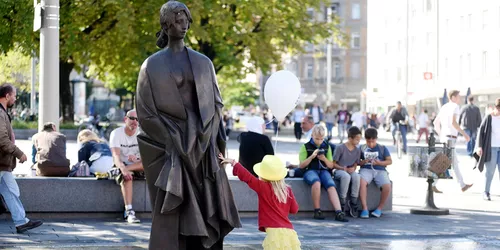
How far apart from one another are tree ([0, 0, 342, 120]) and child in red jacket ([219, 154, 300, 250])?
567 inches

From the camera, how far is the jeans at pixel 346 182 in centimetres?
1337

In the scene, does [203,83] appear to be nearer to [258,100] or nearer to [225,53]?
[225,53]

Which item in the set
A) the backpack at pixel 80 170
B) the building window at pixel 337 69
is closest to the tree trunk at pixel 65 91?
the backpack at pixel 80 170

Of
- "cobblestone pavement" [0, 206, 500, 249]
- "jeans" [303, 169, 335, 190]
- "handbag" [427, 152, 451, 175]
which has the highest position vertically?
"handbag" [427, 152, 451, 175]

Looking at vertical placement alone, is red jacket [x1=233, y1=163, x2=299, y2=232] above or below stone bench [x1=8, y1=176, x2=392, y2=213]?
above

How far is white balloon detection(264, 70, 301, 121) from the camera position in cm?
1390

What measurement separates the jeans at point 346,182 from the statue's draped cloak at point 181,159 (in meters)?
6.35

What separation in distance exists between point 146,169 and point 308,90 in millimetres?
98124

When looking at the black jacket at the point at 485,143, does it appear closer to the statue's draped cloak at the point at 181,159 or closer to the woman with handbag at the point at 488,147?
the woman with handbag at the point at 488,147

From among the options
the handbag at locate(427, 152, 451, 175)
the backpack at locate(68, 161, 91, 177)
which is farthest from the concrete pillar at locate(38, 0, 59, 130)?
the handbag at locate(427, 152, 451, 175)

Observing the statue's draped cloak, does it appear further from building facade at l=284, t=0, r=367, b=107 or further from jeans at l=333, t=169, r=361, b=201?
building facade at l=284, t=0, r=367, b=107

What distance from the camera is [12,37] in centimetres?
2305

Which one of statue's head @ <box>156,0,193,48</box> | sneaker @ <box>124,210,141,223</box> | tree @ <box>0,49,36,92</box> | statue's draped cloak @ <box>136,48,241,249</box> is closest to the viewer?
statue's draped cloak @ <box>136,48,241,249</box>

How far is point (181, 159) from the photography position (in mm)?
7020
